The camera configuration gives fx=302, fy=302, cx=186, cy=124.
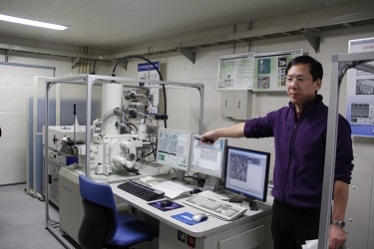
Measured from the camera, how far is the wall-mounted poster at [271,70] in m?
2.71

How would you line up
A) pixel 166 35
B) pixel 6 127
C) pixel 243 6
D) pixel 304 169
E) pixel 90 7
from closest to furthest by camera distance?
pixel 304 169 < pixel 243 6 < pixel 90 7 < pixel 166 35 < pixel 6 127

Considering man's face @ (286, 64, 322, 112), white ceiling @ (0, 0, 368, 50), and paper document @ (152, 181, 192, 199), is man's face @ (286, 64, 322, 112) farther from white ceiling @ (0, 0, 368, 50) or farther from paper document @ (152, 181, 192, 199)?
paper document @ (152, 181, 192, 199)

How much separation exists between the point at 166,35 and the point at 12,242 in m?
2.94

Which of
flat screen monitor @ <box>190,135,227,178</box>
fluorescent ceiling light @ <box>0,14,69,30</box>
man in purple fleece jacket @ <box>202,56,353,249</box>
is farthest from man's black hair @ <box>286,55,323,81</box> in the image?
Result: fluorescent ceiling light @ <box>0,14,69,30</box>

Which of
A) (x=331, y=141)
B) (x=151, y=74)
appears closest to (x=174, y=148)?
(x=331, y=141)

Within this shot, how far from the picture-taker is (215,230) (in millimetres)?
1823

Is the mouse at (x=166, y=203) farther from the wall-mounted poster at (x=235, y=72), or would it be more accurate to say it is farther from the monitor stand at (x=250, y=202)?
the wall-mounted poster at (x=235, y=72)

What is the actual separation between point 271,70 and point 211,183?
1186mm

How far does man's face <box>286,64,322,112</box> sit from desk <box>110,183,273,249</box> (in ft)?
2.83

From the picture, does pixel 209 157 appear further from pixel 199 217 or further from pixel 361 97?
pixel 361 97

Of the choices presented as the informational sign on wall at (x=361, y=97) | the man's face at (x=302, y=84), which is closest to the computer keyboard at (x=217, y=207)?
the man's face at (x=302, y=84)

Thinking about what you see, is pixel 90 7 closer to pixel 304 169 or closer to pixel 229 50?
pixel 229 50

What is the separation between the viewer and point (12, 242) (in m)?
3.07

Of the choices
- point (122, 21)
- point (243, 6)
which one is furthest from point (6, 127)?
point (243, 6)
